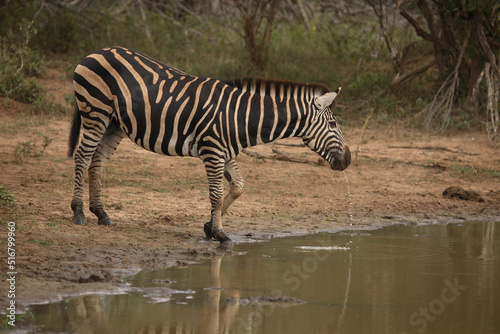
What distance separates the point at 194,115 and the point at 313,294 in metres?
2.44

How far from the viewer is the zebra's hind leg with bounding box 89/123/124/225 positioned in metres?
7.55

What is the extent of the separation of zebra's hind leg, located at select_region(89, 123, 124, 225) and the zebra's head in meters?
2.11

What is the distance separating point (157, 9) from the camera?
18.4 meters

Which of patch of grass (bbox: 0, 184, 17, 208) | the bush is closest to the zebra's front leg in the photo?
patch of grass (bbox: 0, 184, 17, 208)

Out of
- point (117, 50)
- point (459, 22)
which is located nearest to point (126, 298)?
point (117, 50)

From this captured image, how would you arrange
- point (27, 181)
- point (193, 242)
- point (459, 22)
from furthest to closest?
point (459, 22)
point (27, 181)
point (193, 242)

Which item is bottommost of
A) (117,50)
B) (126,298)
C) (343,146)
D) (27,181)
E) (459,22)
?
(126,298)

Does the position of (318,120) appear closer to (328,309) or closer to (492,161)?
(328,309)

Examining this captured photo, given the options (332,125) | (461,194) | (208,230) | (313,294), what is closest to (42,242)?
(208,230)

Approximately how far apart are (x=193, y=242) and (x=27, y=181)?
2.96 meters

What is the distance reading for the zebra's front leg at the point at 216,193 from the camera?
7.08 metres

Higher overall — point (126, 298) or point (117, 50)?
point (117, 50)

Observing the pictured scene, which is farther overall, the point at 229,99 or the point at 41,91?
the point at 41,91

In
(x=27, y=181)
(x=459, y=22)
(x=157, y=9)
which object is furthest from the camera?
(x=157, y=9)
